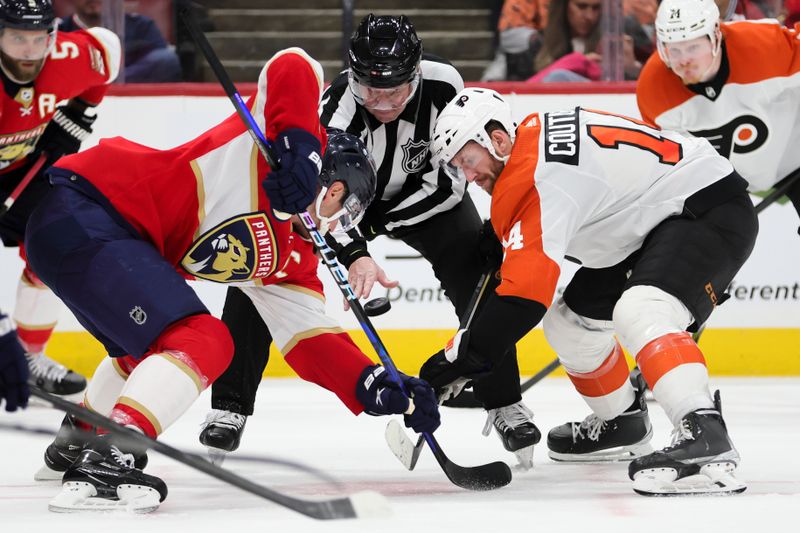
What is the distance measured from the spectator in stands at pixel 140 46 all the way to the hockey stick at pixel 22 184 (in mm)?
880

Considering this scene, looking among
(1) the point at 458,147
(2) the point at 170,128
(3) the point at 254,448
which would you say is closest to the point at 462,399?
(3) the point at 254,448

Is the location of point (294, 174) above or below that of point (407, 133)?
above

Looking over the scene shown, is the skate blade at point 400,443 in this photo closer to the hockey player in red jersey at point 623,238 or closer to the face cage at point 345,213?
the hockey player in red jersey at point 623,238

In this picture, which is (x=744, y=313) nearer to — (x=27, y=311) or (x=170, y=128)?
(x=170, y=128)

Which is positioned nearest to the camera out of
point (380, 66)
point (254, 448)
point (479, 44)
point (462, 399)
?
point (380, 66)

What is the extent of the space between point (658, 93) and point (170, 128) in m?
1.99

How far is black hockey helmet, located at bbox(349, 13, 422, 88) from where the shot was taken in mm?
3135

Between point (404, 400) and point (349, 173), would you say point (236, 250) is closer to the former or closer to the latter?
point (349, 173)

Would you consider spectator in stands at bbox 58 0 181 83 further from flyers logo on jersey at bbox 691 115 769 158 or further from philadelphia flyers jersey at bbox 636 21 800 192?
flyers logo on jersey at bbox 691 115 769 158

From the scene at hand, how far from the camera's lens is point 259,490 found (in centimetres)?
222

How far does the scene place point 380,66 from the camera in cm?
314

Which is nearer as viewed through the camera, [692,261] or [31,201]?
[692,261]

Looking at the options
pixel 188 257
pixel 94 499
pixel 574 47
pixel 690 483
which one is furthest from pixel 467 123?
pixel 574 47

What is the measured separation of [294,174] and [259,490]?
0.69 metres
